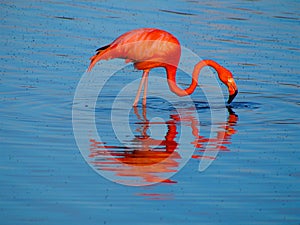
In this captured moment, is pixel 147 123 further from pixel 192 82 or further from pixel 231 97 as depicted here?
pixel 231 97

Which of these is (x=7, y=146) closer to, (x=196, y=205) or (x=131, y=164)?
(x=131, y=164)

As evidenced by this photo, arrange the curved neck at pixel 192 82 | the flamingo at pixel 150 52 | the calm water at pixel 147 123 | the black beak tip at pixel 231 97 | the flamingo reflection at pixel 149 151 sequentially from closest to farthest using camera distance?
the calm water at pixel 147 123 → the flamingo reflection at pixel 149 151 → the flamingo at pixel 150 52 → the curved neck at pixel 192 82 → the black beak tip at pixel 231 97

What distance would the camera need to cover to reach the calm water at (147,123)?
7.72 m

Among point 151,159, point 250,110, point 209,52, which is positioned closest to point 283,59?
point 209,52

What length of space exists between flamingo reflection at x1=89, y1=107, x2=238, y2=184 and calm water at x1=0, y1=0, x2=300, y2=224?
3 centimetres

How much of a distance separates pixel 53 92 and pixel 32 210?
18.1ft

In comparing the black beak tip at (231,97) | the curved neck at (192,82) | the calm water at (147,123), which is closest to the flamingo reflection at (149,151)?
the calm water at (147,123)

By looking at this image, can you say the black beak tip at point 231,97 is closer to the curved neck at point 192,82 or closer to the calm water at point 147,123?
the calm water at point 147,123

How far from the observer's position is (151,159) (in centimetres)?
955

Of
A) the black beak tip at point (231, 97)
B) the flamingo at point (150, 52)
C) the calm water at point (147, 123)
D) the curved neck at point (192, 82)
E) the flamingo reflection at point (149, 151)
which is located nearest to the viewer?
the calm water at point (147, 123)

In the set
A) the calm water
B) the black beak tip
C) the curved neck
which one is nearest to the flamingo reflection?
the calm water

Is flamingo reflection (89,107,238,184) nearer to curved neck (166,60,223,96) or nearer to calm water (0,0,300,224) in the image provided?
calm water (0,0,300,224)

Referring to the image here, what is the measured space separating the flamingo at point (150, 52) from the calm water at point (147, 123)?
40 cm

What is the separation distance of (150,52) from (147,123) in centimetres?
156
